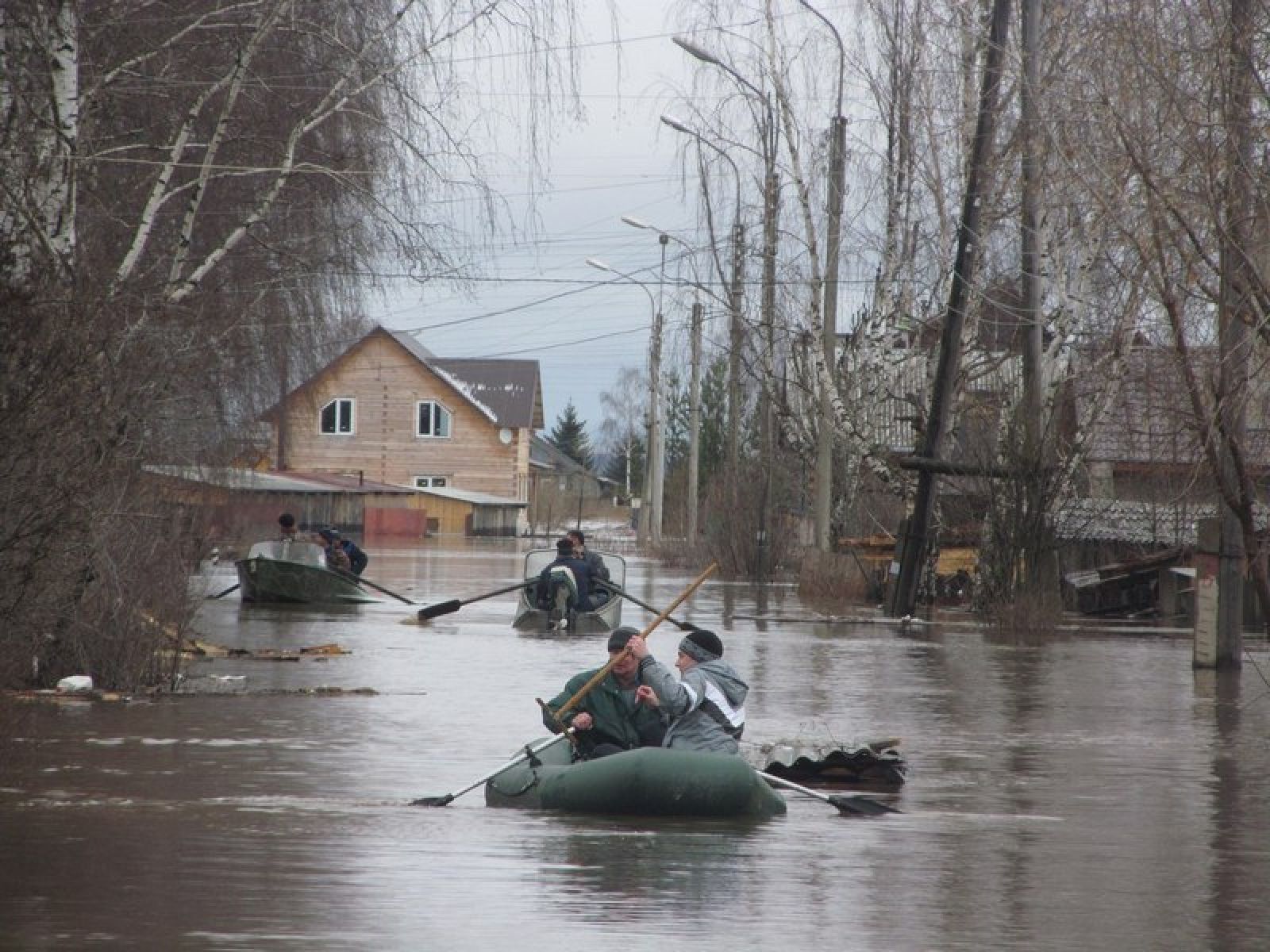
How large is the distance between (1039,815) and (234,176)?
11.7 m

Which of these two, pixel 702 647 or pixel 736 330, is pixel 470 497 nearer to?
pixel 736 330

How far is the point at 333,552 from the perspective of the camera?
3481cm

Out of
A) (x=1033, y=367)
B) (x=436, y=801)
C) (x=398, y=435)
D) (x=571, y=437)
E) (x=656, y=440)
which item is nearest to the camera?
(x=436, y=801)

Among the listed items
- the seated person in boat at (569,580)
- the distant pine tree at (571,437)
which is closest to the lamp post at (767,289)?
the seated person in boat at (569,580)

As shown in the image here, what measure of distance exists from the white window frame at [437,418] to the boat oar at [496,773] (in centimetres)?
8149

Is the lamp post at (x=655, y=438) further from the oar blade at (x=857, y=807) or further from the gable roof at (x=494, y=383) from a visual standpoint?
the oar blade at (x=857, y=807)

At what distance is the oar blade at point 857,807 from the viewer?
1265 centimetres

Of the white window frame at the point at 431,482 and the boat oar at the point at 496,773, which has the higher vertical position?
the white window frame at the point at 431,482

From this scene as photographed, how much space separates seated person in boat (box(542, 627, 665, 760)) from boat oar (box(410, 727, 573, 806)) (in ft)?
0.42

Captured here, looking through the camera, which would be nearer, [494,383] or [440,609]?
[440,609]

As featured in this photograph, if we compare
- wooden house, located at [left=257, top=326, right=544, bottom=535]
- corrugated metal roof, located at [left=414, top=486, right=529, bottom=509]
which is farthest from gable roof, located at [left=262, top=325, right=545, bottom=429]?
corrugated metal roof, located at [left=414, top=486, right=529, bottom=509]

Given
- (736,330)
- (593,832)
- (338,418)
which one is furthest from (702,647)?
(338,418)

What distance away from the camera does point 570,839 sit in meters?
11.4

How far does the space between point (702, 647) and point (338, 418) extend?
8217 centimetres
